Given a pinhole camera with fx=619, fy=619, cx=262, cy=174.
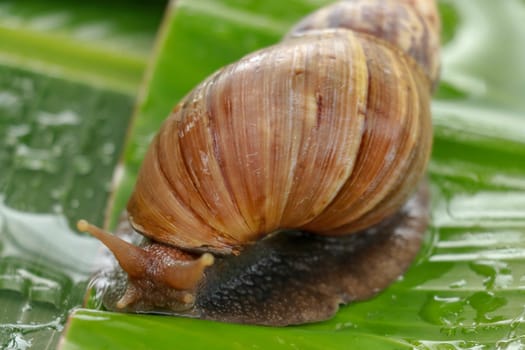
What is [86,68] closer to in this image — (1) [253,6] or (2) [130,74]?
(2) [130,74]

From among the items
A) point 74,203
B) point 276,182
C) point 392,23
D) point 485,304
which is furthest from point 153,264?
point 392,23

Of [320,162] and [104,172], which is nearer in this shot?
[320,162]

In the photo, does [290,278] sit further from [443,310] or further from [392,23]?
[392,23]

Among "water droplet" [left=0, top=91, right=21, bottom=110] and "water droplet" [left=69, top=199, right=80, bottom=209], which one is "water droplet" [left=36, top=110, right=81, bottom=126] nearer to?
"water droplet" [left=0, top=91, right=21, bottom=110]

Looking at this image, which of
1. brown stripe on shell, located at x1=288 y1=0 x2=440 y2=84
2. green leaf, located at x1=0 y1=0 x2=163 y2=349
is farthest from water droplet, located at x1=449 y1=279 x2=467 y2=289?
green leaf, located at x1=0 y1=0 x2=163 y2=349

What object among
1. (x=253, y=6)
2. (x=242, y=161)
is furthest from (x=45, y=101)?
(x=242, y=161)

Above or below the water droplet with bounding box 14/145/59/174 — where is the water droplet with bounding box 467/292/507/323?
below

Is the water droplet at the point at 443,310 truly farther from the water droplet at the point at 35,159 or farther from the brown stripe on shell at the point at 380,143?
the water droplet at the point at 35,159

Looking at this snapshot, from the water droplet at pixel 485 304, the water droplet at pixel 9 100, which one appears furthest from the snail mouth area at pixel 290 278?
the water droplet at pixel 9 100
